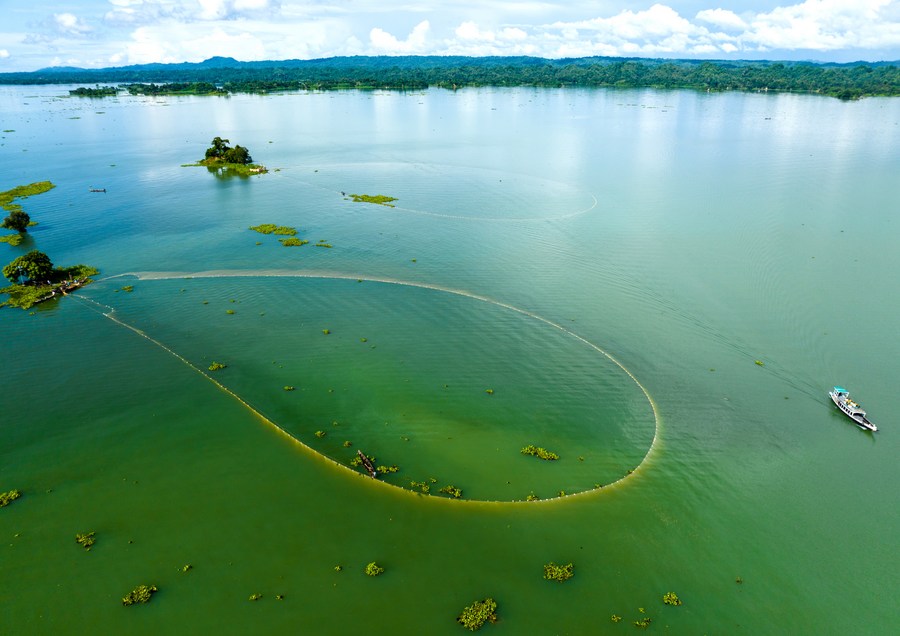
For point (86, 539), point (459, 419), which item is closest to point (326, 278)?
point (459, 419)

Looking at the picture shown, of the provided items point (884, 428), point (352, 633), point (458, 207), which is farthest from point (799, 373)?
point (458, 207)

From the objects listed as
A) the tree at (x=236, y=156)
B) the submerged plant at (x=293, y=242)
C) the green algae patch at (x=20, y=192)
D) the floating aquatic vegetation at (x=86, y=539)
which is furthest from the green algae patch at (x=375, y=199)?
the floating aquatic vegetation at (x=86, y=539)

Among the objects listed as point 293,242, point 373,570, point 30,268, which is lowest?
point 373,570

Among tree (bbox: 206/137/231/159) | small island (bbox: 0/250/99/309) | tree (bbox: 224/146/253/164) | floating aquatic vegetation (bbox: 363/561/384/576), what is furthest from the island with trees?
floating aquatic vegetation (bbox: 363/561/384/576)

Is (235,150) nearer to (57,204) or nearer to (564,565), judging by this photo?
(57,204)

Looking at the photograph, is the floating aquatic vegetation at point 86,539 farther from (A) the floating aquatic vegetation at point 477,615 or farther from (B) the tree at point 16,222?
(B) the tree at point 16,222

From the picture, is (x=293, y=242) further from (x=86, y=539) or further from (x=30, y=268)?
(x=86, y=539)

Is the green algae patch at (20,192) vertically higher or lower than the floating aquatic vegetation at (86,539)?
higher
